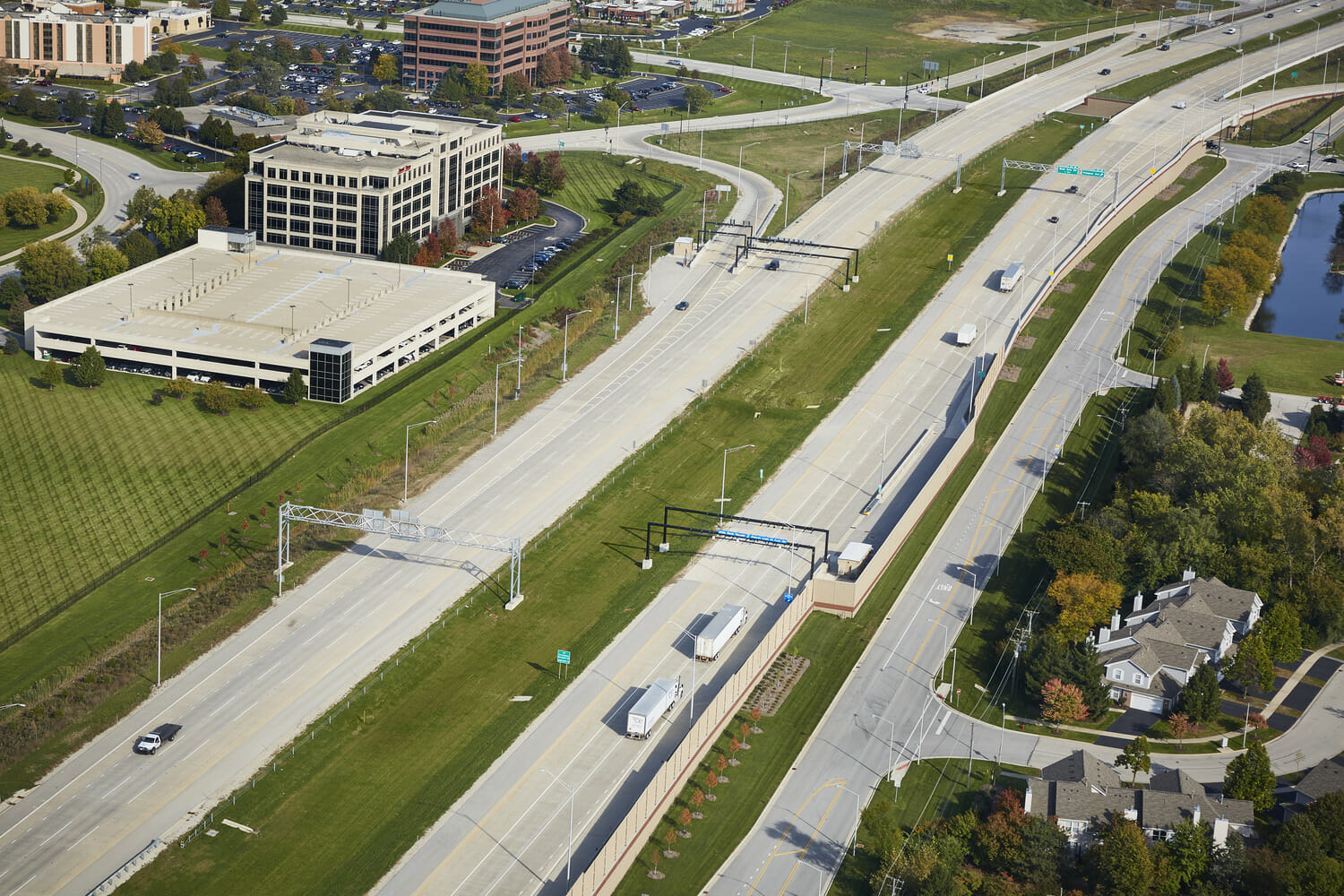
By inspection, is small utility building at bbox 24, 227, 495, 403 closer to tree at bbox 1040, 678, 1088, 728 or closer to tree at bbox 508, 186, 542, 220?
tree at bbox 508, 186, 542, 220

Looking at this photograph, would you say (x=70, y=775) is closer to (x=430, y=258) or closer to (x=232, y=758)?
(x=232, y=758)

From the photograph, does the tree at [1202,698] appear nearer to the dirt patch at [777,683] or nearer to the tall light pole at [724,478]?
the dirt patch at [777,683]

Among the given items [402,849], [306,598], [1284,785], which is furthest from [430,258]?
[1284,785]

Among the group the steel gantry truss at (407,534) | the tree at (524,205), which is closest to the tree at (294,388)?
the steel gantry truss at (407,534)

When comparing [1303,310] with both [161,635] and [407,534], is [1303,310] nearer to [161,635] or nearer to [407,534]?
[407,534]

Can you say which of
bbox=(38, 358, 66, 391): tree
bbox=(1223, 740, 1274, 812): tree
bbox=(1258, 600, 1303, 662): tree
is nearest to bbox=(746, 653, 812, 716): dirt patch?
bbox=(1223, 740, 1274, 812): tree
